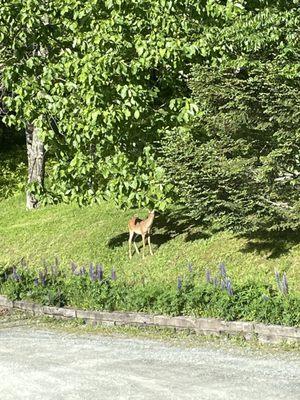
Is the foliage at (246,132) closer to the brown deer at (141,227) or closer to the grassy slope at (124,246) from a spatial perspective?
the grassy slope at (124,246)

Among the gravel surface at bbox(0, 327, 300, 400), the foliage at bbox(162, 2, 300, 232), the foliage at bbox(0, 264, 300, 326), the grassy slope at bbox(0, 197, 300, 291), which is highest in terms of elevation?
the foliage at bbox(162, 2, 300, 232)

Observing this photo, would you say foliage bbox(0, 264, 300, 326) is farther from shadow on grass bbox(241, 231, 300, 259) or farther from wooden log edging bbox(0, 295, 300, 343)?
shadow on grass bbox(241, 231, 300, 259)

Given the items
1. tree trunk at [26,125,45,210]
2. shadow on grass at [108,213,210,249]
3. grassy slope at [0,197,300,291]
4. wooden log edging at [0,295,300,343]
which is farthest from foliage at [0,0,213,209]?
tree trunk at [26,125,45,210]

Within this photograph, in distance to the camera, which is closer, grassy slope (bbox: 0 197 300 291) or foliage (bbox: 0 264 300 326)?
foliage (bbox: 0 264 300 326)

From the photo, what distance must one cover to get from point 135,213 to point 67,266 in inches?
98.1

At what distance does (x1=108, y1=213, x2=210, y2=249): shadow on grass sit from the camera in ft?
48.1

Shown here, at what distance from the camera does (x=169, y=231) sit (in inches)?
608

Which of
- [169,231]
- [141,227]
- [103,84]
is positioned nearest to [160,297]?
[141,227]

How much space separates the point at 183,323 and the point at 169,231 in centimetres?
573

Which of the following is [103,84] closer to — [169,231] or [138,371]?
[169,231]

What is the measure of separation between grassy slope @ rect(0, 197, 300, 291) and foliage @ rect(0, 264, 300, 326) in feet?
2.81

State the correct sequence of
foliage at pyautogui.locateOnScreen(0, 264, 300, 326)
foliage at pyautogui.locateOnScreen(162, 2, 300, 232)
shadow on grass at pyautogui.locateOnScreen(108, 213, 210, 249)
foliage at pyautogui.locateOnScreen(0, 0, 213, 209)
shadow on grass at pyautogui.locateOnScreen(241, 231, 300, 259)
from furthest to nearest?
1. shadow on grass at pyautogui.locateOnScreen(108, 213, 210, 249)
2. foliage at pyautogui.locateOnScreen(0, 0, 213, 209)
3. shadow on grass at pyautogui.locateOnScreen(241, 231, 300, 259)
4. foliage at pyautogui.locateOnScreen(162, 2, 300, 232)
5. foliage at pyautogui.locateOnScreen(0, 264, 300, 326)

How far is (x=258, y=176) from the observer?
11.0m

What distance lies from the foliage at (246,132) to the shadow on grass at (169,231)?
2.34 metres
